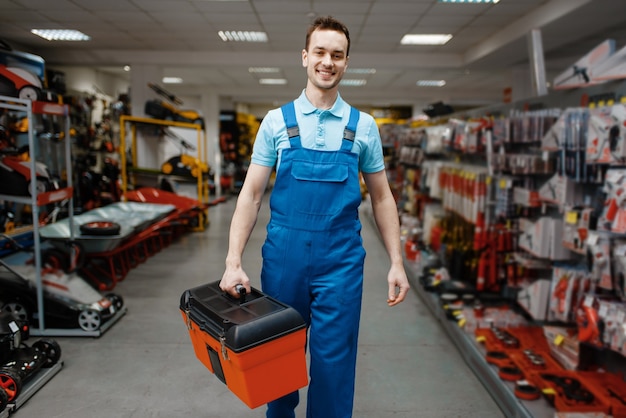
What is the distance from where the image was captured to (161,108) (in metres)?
8.42

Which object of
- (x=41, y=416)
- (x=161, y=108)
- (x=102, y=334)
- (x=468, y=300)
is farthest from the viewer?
(x=161, y=108)

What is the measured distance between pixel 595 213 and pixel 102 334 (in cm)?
354

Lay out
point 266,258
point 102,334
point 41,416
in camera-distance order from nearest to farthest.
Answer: point 266,258 < point 41,416 < point 102,334

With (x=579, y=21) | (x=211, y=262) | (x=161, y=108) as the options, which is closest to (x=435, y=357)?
(x=211, y=262)

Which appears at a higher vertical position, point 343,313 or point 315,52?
point 315,52

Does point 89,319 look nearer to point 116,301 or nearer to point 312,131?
point 116,301

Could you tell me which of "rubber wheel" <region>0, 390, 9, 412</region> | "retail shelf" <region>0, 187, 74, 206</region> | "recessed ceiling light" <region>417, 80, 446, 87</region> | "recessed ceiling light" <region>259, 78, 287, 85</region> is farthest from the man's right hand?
"recessed ceiling light" <region>417, 80, 446, 87</region>

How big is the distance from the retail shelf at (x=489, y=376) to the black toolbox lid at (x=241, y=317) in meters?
1.66

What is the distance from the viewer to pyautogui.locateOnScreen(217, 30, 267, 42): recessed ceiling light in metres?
8.04

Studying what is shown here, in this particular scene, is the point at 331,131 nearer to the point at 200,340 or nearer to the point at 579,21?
the point at 200,340

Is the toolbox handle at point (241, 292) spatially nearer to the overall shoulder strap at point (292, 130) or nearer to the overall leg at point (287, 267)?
the overall leg at point (287, 267)

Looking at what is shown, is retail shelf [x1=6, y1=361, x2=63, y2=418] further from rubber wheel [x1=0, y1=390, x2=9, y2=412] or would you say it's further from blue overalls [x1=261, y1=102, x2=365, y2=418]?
blue overalls [x1=261, y1=102, x2=365, y2=418]

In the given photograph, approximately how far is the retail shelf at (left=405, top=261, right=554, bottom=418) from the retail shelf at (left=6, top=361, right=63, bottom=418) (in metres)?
2.71

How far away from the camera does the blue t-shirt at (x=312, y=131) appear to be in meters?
1.77
